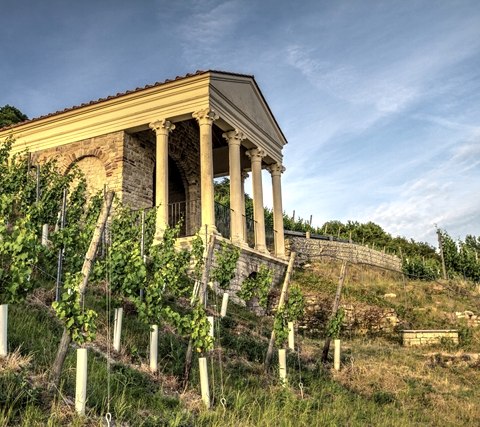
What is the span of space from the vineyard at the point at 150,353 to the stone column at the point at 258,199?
3205 mm

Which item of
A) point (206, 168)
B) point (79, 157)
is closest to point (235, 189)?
point (206, 168)

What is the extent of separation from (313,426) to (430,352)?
671 cm

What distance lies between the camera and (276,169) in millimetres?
Answer: 17031

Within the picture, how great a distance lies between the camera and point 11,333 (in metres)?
5.58

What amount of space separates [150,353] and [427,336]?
8.67 metres

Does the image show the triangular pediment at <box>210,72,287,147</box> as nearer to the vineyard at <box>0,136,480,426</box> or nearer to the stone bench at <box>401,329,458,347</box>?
the vineyard at <box>0,136,480,426</box>

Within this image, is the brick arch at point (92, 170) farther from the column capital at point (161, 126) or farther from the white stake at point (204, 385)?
the white stake at point (204, 385)

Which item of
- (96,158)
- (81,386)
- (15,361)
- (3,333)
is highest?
(96,158)

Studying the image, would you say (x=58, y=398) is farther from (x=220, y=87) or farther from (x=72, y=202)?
(x=220, y=87)

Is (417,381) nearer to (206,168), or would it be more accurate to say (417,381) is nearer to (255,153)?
(206,168)

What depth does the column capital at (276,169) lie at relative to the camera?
55.9ft

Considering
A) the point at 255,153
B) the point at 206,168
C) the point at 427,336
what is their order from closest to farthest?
1. the point at 427,336
2. the point at 206,168
3. the point at 255,153

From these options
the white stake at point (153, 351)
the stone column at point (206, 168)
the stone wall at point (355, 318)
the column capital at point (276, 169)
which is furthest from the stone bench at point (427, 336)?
the white stake at point (153, 351)

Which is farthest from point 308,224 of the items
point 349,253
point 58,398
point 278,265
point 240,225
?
point 58,398
